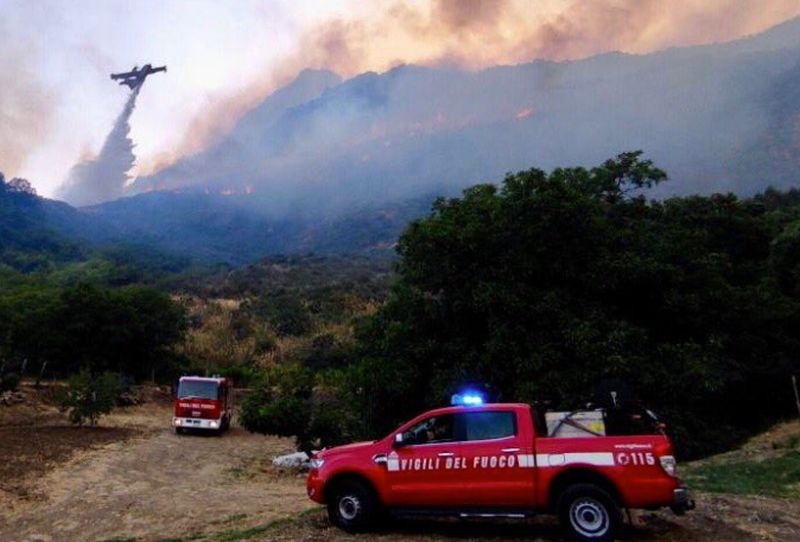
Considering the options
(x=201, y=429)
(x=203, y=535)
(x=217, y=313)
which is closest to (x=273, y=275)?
(x=217, y=313)

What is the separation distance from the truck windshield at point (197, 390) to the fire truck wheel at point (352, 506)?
62.8ft

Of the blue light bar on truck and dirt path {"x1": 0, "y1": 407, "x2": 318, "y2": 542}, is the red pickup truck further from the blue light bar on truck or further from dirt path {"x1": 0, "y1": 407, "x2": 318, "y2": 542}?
dirt path {"x1": 0, "y1": 407, "x2": 318, "y2": 542}

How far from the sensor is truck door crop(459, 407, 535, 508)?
8398mm

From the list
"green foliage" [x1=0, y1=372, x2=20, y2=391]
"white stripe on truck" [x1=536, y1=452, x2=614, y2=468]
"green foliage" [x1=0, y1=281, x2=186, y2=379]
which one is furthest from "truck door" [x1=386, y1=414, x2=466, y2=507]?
"green foliage" [x1=0, y1=281, x2=186, y2=379]

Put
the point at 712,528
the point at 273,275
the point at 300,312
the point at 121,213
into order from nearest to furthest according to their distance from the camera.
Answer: the point at 712,528, the point at 300,312, the point at 273,275, the point at 121,213

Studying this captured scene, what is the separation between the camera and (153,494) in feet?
48.3

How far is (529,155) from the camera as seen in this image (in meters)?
182


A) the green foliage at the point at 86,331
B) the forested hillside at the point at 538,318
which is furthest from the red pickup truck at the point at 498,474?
the green foliage at the point at 86,331

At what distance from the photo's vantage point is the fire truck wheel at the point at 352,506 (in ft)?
29.5

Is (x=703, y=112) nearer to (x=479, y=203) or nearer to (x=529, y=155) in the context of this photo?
(x=529, y=155)

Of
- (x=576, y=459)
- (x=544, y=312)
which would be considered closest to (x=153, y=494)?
(x=544, y=312)

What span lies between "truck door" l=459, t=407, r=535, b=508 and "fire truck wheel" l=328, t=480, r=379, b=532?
1.42m

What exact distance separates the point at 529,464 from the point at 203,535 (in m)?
5.52

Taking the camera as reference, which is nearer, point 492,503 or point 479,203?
point 492,503
